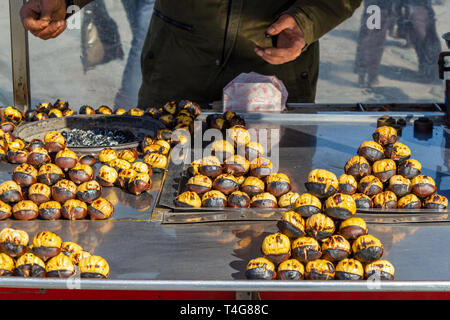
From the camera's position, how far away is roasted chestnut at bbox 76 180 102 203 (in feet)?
5.63

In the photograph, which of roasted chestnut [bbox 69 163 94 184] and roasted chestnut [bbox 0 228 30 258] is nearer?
roasted chestnut [bbox 0 228 30 258]

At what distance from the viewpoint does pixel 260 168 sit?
1.84 metres

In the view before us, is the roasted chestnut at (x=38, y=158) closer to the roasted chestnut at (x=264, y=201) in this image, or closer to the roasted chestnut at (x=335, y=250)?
the roasted chestnut at (x=264, y=201)

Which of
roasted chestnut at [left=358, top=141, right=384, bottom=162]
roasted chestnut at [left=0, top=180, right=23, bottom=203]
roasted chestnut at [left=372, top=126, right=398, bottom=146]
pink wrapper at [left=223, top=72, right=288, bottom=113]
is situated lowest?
roasted chestnut at [left=0, top=180, right=23, bottom=203]

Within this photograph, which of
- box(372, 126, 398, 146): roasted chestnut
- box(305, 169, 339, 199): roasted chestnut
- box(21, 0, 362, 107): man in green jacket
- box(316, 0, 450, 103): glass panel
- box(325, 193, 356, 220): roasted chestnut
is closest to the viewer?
box(325, 193, 356, 220): roasted chestnut

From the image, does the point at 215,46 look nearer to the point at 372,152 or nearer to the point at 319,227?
the point at 372,152

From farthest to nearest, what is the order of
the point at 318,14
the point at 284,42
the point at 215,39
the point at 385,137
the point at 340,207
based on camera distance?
the point at 215,39, the point at 318,14, the point at 284,42, the point at 385,137, the point at 340,207

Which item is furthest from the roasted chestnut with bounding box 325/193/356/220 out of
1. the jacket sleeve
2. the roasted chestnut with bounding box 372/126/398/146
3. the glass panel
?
the glass panel

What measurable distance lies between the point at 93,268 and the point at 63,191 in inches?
17.3

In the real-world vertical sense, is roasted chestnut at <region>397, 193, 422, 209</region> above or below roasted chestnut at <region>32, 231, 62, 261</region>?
above

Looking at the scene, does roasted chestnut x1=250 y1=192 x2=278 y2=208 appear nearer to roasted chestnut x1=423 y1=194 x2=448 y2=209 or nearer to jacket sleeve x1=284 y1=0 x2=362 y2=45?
roasted chestnut x1=423 y1=194 x2=448 y2=209

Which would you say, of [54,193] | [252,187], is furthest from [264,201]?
[54,193]

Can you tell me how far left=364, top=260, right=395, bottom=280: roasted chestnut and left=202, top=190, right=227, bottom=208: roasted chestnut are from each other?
1.67 feet
